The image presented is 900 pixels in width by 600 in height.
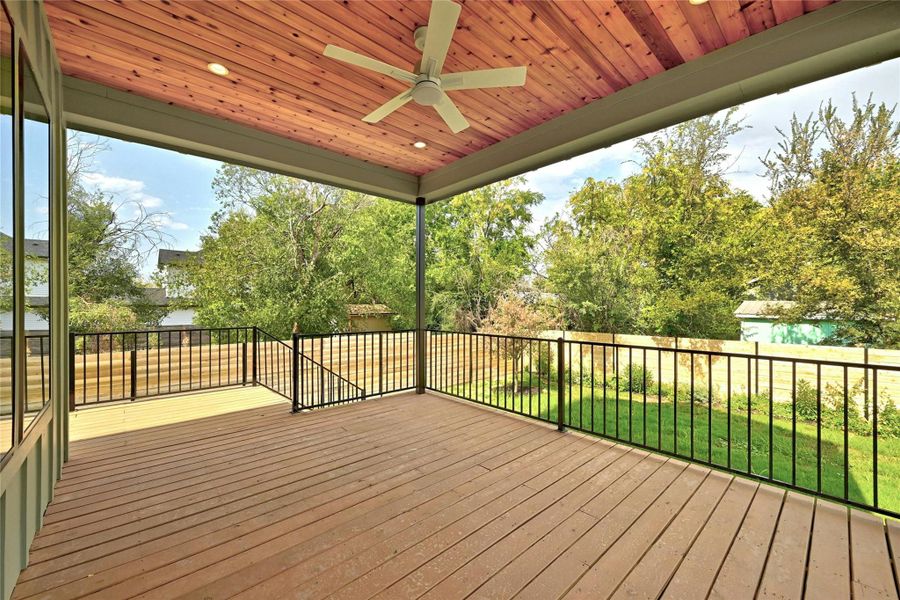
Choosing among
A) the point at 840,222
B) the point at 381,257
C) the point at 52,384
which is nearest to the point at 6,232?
the point at 52,384

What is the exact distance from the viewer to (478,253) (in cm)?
1196

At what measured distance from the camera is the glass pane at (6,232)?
137 cm

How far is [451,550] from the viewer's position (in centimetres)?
173

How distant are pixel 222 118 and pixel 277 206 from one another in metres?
8.65

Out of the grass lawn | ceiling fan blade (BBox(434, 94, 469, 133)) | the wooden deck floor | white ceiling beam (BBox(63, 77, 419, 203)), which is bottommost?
the grass lawn

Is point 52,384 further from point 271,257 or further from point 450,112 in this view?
point 271,257

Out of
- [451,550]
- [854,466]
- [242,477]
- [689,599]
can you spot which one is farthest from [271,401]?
→ [854,466]

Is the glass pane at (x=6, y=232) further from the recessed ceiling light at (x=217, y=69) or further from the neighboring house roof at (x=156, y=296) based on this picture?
the neighboring house roof at (x=156, y=296)

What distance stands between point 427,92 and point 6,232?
2051 millimetres

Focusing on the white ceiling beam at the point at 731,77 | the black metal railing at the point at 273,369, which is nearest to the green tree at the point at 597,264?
the white ceiling beam at the point at 731,77

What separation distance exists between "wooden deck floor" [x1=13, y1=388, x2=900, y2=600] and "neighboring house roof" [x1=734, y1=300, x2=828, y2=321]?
6.13 m

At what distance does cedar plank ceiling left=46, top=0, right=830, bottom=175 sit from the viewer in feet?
6.75

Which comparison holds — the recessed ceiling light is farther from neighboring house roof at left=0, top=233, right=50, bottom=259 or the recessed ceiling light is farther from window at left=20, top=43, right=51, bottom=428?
neighboring house roof at left=0, top=233, right=50, bottom=259

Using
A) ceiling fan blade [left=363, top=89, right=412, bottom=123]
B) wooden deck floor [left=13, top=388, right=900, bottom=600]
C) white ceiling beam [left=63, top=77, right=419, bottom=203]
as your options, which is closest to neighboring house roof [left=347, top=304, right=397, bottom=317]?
white ceiling beam [left=63, top=77, right=419, bottom=203]
